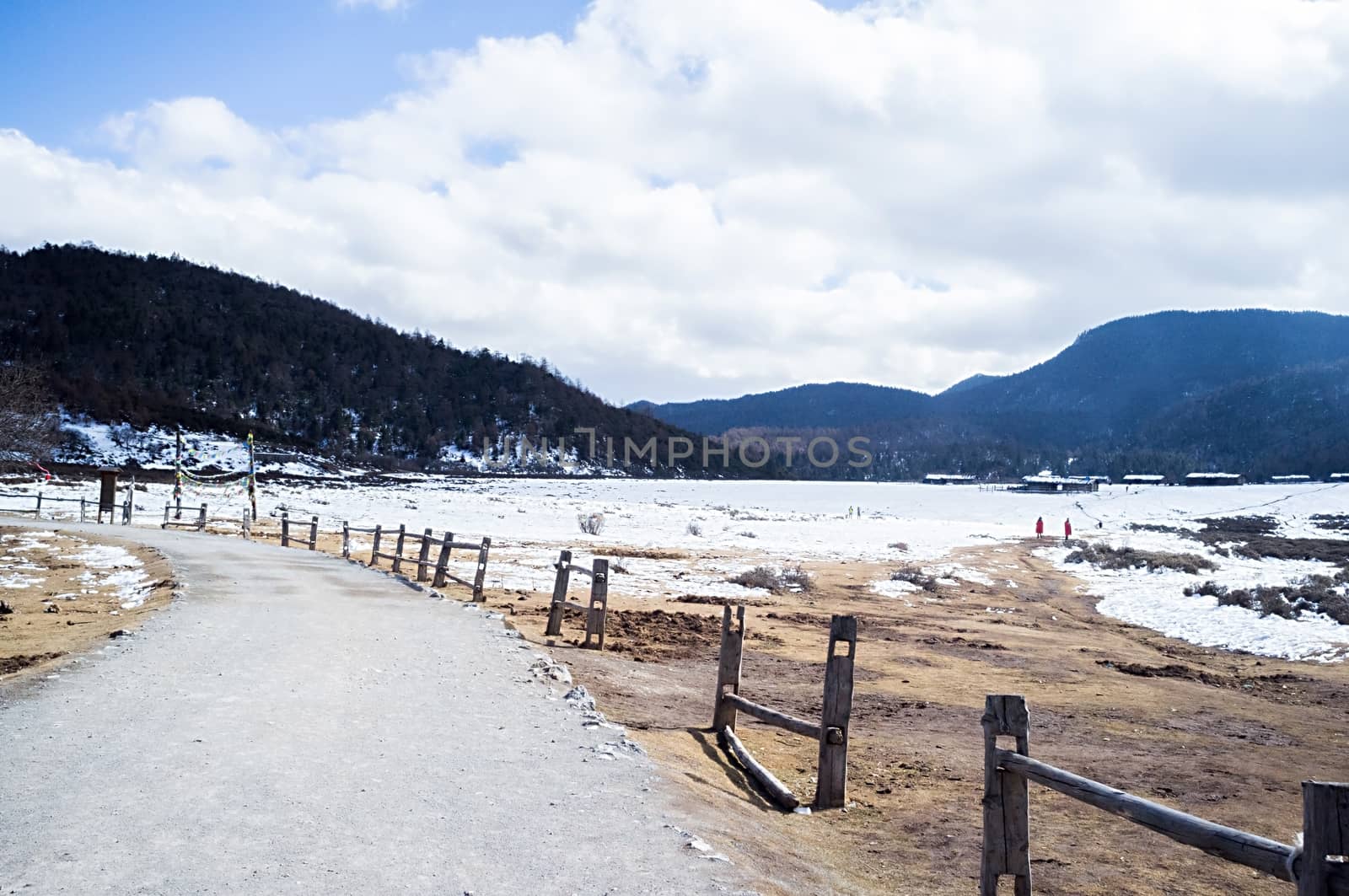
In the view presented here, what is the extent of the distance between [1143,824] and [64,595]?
691 inches

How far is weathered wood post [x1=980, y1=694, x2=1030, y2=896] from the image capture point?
15.3 feet

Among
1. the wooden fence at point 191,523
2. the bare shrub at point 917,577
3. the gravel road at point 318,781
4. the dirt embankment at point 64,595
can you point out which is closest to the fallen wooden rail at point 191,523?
the wooden fence at point 191,523

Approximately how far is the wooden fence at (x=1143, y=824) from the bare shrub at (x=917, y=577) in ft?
66.8

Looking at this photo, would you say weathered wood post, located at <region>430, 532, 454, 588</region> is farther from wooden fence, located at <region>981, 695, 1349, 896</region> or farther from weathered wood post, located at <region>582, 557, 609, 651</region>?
wooden fence, located at <region>981, 695, 1349, 896</region>

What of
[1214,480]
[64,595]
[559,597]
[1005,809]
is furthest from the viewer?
[1214,480]

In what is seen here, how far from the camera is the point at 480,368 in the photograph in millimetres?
163375

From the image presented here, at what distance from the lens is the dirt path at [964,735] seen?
599cm

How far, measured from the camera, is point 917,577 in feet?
85.5

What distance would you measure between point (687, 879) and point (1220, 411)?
213596mm

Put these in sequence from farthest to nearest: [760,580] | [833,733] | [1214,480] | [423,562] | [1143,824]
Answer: [1214,480], [760,580], [423,562], [833,733], [1143,824]

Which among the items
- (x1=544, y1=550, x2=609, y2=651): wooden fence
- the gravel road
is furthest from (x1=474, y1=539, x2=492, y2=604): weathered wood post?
the gravel road

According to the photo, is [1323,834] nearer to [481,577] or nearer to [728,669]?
[728,669]

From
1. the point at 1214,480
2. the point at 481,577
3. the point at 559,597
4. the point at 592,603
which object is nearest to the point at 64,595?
the point at 481,577

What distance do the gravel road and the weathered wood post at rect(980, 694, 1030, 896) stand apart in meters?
1.46
